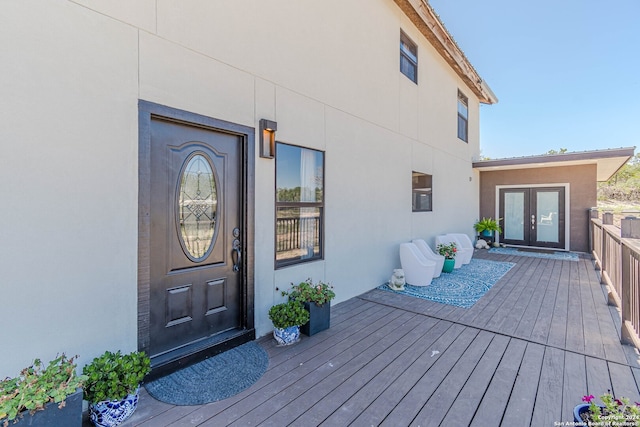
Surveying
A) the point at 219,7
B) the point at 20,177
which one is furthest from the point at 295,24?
the point at 20,177

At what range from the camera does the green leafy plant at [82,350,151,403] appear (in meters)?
1.83

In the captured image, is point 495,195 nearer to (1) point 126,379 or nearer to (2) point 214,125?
(2) point 214,125

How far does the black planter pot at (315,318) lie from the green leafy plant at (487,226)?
8334 mm

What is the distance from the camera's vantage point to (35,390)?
58.2 inches

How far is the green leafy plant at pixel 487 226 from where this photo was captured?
9609 millimetres

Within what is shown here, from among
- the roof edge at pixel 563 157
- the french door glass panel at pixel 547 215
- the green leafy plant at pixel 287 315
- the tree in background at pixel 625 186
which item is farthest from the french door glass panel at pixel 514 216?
the tree in background at pixel 625 186

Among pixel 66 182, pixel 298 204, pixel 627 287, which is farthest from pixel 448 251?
pixel 66 182

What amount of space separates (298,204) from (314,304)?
126cm

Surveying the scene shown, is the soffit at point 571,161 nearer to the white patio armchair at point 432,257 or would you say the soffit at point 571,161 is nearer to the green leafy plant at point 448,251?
the green leafy plant at point 448,251

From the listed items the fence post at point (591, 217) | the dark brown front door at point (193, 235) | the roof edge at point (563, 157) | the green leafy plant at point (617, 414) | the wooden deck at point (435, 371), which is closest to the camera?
the green leafy plant at point (617, 414)

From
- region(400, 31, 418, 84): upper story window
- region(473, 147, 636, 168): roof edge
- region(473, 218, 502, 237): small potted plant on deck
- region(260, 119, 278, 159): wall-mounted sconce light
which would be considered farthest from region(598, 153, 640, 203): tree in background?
region(260, 119, 278, 159): wall-mounted sconce light

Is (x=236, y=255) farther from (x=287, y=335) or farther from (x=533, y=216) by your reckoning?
(x=533, y=216)

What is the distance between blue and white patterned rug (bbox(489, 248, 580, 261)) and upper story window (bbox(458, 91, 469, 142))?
3689mm

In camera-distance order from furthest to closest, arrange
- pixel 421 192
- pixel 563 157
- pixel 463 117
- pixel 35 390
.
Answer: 1. pixel 463 117
2. pixel 563 157
3. pixel 421 192
4. pixel 35 390
